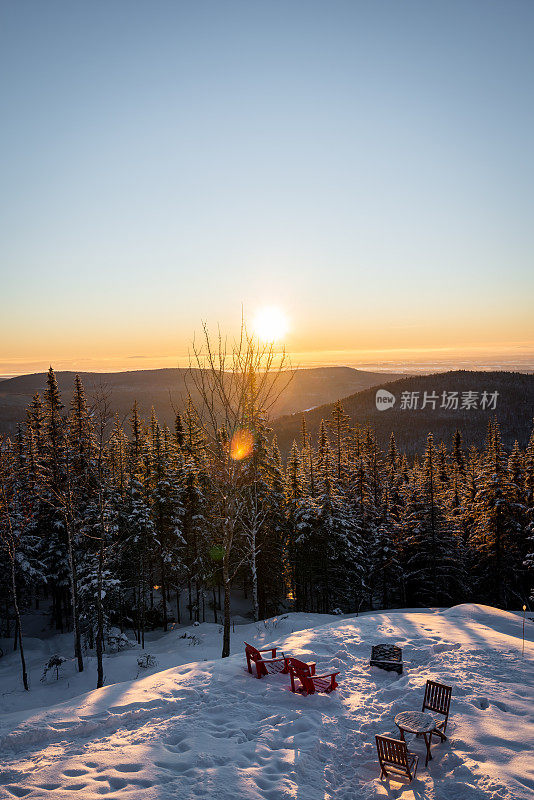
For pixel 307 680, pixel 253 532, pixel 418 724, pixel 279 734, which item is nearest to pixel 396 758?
pixel 418 724

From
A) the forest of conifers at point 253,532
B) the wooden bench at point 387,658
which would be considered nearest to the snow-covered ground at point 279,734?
the wooden bench at point 387,658

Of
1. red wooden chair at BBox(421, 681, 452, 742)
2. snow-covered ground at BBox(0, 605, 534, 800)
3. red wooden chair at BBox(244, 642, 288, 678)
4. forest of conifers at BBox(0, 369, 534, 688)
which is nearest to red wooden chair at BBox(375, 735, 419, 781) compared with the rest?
snow-covered ground at BBox(0, 605, 534, 800)

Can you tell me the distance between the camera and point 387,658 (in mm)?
11711

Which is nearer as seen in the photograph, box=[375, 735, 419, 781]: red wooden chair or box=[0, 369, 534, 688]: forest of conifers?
box=[375, 735, 419, 781]: red wooden chair

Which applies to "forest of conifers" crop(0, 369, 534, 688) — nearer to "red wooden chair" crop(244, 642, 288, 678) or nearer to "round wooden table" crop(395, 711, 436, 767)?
"red wooden chair" crop(244, 642, 288, 678)

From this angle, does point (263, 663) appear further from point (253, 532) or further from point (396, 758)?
point (253, 532)

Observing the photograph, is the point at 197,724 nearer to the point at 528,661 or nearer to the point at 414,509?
the point at 528,661

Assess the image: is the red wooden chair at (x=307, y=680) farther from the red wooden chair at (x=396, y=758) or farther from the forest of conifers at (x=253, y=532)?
the forest of conifers at (x=253, y=532)

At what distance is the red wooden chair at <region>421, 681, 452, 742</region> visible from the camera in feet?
27.8

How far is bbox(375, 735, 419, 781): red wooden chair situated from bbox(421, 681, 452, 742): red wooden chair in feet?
3.99

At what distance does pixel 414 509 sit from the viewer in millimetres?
34656

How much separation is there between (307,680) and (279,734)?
1.77 metres

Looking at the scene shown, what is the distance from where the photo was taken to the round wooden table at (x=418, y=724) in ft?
24.9

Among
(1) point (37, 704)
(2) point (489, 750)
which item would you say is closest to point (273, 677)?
(2) point (489, 750)
